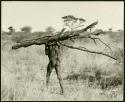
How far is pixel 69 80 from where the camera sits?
10.5 m

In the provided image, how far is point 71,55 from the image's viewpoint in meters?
15.6

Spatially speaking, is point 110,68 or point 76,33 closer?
point 76,33

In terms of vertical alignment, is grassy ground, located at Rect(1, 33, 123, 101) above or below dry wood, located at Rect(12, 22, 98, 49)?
below

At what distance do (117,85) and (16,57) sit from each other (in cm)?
702

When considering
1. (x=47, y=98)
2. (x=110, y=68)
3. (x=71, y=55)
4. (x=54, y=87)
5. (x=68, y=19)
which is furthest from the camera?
(x=68, y=19)

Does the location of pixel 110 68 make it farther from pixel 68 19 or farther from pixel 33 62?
pixel 68 19

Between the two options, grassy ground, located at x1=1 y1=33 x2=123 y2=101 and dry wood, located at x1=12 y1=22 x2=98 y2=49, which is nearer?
grassy ground, located at x1=1 y1=33 x2=123 y2=101

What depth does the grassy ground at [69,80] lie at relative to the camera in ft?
25.7

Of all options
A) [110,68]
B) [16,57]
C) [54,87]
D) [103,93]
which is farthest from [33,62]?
[103,93]

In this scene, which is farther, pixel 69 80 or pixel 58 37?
pixel 69 80

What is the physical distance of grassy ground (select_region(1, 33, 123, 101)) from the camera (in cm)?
784

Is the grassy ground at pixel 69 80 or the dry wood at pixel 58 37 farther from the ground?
the dry wood at pixel 58 37

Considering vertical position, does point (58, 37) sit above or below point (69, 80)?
above

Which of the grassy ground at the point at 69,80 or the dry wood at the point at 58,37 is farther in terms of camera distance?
the dry wood at the point at 58,37
